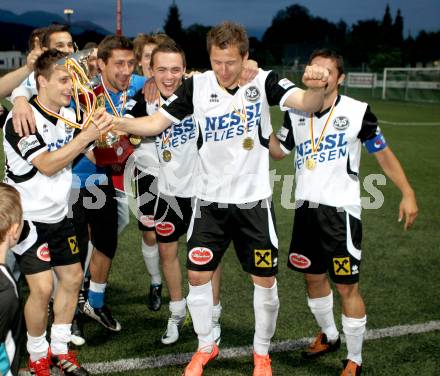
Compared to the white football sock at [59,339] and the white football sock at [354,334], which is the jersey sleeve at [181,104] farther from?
the white football sock at [354,334]

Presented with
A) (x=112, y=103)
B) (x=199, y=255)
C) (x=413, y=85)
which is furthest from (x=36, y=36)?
(x=413, y=85)

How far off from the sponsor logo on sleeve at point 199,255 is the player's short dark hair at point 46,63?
1.63 meters

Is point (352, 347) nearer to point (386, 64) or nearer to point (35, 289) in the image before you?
point (35, 289)

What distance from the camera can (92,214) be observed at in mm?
5055

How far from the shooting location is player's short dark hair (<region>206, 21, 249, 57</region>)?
12.2ft

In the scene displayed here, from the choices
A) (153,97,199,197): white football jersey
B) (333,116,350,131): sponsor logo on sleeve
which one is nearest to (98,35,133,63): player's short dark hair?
(153,97,199,197): white football jersey

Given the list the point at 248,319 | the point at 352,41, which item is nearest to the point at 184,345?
the point at 248,319

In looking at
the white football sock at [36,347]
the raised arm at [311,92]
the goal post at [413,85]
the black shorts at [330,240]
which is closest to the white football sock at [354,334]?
the black shorts at [330,240]

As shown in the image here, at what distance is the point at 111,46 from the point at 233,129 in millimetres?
1601

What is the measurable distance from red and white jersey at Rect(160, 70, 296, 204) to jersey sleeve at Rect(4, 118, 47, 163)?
965 mm

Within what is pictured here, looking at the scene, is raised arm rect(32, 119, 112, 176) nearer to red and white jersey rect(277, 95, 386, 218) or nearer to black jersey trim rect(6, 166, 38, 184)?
black jersey trim rect(6, 166, 38, 184)

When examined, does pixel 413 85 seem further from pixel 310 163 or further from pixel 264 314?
pixel 264 314

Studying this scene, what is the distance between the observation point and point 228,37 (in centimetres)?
371

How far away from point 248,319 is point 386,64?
5784cm
